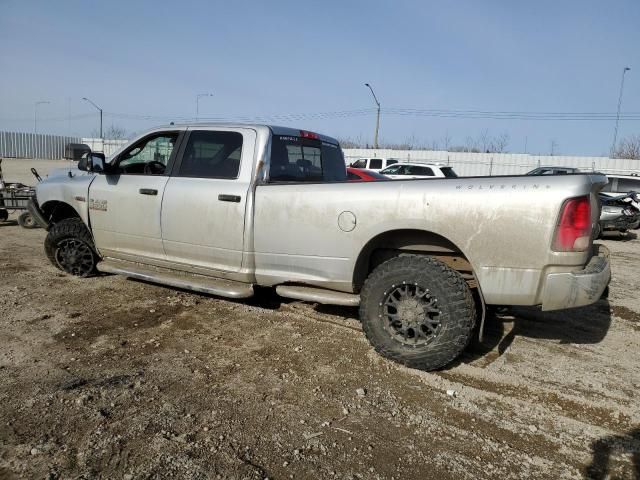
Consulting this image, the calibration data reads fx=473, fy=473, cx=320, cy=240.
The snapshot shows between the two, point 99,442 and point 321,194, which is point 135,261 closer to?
point 321,194

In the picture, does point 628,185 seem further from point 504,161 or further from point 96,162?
point 504,161

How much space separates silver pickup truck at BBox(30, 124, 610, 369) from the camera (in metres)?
3.27

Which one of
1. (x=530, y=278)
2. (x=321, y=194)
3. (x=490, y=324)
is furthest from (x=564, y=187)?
(x=490, y=324)

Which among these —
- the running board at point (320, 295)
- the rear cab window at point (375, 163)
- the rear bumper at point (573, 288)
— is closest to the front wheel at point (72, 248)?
the running board at point (320, 295)

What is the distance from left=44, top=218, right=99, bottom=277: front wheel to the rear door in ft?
4.83

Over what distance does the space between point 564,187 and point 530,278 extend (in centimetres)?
66

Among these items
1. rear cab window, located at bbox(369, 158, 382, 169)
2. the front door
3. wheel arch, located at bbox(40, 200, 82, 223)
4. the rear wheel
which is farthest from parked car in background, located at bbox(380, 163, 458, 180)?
the front door

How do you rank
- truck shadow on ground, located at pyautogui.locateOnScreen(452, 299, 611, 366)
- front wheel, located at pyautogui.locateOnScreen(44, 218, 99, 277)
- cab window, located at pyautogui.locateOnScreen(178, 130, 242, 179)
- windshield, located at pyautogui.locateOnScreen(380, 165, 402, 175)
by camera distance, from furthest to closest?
windshield, located at pyautogui.locateOnScreen(380, 165, 402, 175)
front wheel, located at pyautogui.locateOnScreen(44, 218, 99, 277)
cab window, located at pyautogui.locateOnScreen(178, 130, 242, 179)
truck shadow on ground, located at pyautogui.locateOnScreen(452, 299, 611, 366)

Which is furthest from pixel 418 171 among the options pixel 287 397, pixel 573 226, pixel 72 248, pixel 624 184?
pixel 287 397

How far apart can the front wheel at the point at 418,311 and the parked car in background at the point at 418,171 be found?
45.1 feet

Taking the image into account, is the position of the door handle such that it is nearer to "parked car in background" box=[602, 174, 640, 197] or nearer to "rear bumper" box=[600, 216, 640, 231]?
"rear bumper" box=[600, 216, 640, 231]

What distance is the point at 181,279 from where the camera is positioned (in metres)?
4.82

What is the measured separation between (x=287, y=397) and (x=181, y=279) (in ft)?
6.84

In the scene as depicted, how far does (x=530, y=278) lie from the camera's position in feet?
10.9
